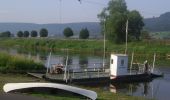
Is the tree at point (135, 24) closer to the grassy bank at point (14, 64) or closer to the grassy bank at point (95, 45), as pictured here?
the grassy bank at point (95, 45)

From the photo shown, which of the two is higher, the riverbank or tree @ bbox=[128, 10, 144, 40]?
tree @ bbox=[128, 10, 144, 40]

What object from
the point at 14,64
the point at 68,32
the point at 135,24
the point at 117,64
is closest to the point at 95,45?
the point at 135,24

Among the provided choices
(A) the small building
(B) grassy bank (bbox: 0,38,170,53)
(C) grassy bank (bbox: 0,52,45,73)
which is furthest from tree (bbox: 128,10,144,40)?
(C) grassy bank (bbox: 0,52,45,73)

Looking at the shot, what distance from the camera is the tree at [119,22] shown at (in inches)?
3853

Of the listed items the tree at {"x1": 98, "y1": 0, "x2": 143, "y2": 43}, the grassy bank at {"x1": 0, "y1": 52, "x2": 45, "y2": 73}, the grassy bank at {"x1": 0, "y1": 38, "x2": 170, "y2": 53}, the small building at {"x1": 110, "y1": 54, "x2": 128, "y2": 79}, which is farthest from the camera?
the tree at {"x1": 98, "y1": 0, "x2": 143, "y2": 43}

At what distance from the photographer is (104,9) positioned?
373 ft

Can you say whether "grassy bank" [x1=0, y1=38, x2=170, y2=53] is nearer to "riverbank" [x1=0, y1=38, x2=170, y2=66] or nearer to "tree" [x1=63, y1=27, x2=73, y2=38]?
"riverbank" [x1=0, y1=38, x2=170, y2=66]

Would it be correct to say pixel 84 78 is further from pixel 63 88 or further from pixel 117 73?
pixel 63 88

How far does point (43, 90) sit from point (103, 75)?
17.3m

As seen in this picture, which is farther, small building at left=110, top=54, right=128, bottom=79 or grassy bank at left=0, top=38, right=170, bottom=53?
grassy bank at left=0, top=38, right=170, bottom=53

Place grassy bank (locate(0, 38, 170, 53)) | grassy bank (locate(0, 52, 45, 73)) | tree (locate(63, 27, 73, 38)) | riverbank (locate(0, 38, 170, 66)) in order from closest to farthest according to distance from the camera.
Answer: grassy bank (locate(0, 52, 45, 73)), riverbank (locate(0, 38, 170, 66)), grassy bank (locate(0, 38, 170, 53)), tree (locate(63, 27, 73, 38))

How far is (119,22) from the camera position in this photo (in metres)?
97.7

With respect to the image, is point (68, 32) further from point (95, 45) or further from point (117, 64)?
point (117, 64)

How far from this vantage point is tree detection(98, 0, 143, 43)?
97.9 meters
